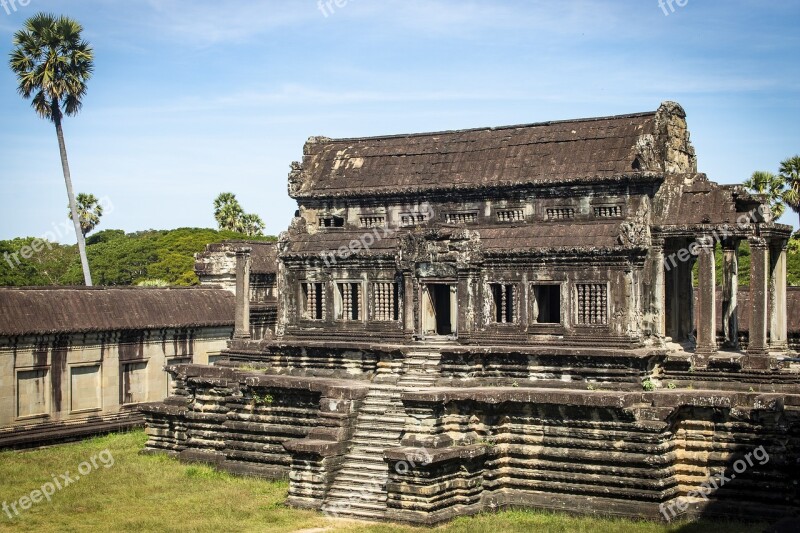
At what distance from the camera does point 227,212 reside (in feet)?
217

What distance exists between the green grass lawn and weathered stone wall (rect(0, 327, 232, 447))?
6.50ft

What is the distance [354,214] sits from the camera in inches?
1189

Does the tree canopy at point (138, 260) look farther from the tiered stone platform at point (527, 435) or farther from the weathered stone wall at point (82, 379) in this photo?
the tiered stone platform at point (527, 435)

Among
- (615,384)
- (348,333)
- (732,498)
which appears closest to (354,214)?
(348,333)

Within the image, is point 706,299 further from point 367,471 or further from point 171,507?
point 171,507

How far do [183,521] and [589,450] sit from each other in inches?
336

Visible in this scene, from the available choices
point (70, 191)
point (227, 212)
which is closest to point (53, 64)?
point (70, 191)

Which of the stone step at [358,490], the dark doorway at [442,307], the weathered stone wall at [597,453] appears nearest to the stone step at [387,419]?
the weathered stone wall at [597,453]

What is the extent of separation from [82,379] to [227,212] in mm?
33290

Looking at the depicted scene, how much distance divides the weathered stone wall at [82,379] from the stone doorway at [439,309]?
11.7 metres

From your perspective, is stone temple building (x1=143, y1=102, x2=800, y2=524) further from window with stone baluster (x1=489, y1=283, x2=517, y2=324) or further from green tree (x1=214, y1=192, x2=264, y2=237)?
green tree (x1=214, y1=192, x2=264, y2=237)

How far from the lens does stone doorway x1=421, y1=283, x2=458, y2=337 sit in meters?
27.5

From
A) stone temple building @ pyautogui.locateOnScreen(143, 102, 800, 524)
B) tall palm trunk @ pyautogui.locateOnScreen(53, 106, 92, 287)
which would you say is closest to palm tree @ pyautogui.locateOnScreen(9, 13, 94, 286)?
tall palm trunk @ pyautogui.locateOnScreen(53, 106, 92, 287)

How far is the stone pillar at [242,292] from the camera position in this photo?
103 ft
